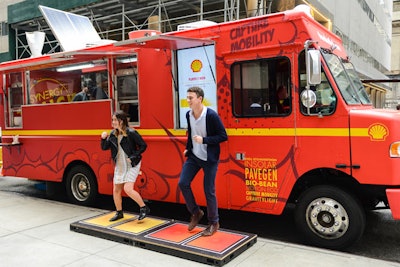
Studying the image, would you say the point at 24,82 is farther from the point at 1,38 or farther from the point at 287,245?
the point at 1,38

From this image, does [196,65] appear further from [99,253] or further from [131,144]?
[99,253]

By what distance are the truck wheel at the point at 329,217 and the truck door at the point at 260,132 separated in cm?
38

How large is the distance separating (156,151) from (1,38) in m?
21.3

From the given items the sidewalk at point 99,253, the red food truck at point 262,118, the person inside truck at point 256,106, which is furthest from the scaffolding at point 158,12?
the sidewalk at point 99,253

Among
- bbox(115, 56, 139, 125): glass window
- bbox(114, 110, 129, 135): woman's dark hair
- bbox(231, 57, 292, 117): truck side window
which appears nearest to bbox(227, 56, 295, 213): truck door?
bbox(231, 57, 292, 117): truck side window

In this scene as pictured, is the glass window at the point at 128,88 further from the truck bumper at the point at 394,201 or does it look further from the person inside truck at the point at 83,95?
the truck bumper at the point at 394,201

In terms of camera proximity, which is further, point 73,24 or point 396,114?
point 73,24

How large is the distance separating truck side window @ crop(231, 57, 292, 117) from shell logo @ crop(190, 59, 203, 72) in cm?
60

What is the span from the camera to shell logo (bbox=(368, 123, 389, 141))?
4.73 meters

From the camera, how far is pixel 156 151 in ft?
21.8

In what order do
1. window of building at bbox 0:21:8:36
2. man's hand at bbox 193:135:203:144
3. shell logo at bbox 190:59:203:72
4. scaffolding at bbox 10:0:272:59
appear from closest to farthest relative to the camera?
1. man's hand at bbox 193:135:203:144
2. shell logo at bbox 190:59:203:72
3. scaffolding at bbox 10:0:272:59
4. window of building at bbox 0:21:8:36

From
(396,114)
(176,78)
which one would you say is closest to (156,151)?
(176,78)

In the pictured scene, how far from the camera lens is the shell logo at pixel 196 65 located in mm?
6134

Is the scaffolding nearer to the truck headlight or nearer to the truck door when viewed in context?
the truck door
